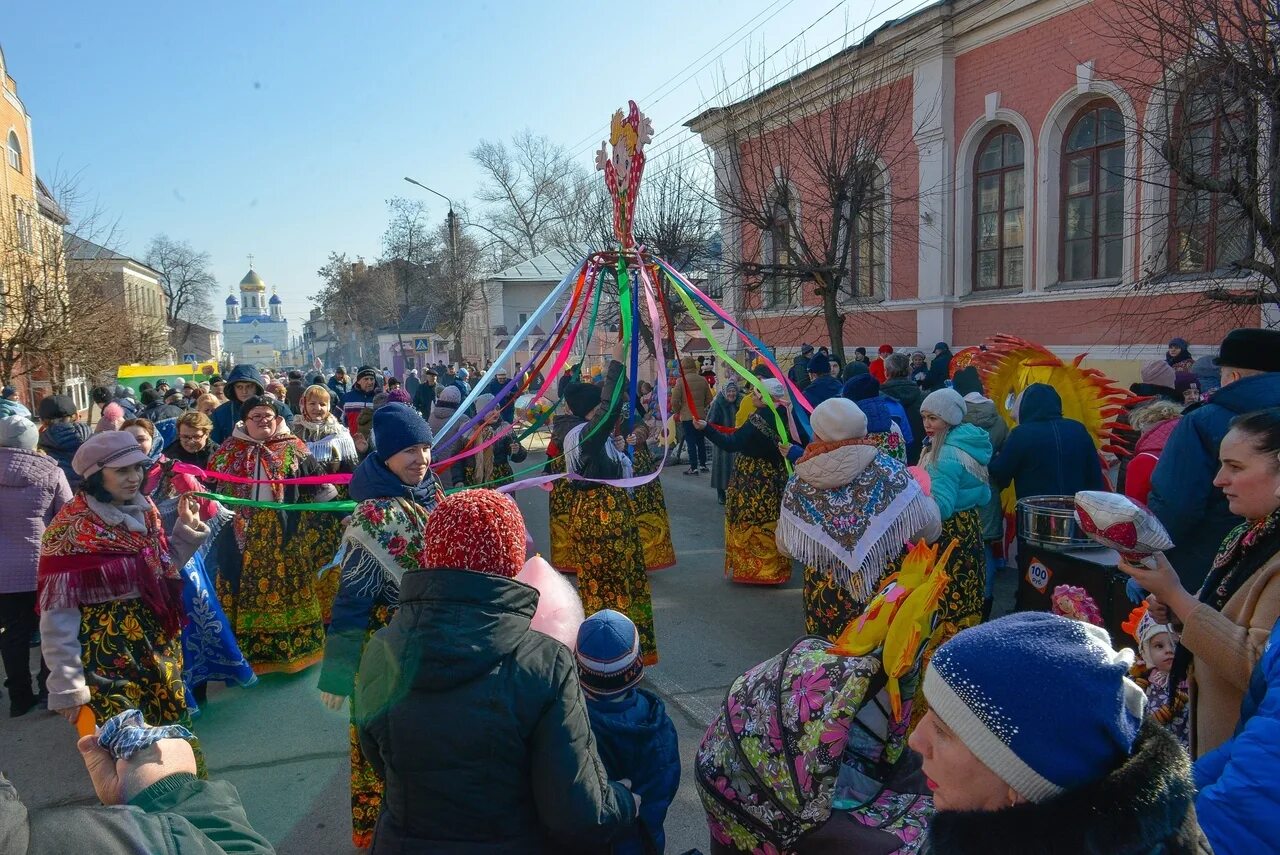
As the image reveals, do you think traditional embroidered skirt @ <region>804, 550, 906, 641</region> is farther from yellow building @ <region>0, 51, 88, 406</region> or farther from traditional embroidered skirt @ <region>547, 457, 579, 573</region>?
yellow building @ <region>0, 51, 88, 406</region>

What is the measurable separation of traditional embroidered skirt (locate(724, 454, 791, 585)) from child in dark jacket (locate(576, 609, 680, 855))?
4655 millimetres

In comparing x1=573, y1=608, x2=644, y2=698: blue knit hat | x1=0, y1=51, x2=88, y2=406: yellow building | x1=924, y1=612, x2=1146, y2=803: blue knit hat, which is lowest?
x1=573, y1=608, x2=644, y2=698: blue knit hat

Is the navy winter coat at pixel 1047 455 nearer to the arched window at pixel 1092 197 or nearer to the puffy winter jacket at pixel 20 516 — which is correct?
the puffy winter jacket at pixel 20 516

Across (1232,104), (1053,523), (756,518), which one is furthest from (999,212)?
(1053,523)

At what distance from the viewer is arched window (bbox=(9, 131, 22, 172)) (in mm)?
26594

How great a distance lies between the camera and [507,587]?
2.04 metres

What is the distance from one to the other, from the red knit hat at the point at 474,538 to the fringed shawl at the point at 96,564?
208cm

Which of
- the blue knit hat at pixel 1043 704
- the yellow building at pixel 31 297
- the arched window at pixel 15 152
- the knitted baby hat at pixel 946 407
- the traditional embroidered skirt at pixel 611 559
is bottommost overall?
the traditional embroidered skirt at pixel 611 559

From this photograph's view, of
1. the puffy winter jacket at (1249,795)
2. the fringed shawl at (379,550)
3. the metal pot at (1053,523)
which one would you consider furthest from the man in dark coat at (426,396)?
the puffy winter jacket at (1249,795)

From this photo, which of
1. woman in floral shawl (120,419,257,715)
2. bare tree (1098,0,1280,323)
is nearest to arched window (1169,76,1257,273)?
bare tree (1098,0,1280,323)

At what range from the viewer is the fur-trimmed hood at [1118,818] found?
1162 mm

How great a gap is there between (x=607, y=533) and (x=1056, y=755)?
427cm

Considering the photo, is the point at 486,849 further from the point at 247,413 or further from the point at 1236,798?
the point at 247,413

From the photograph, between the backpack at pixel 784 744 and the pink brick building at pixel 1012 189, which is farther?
the pink brick building at pixel 1012 189
